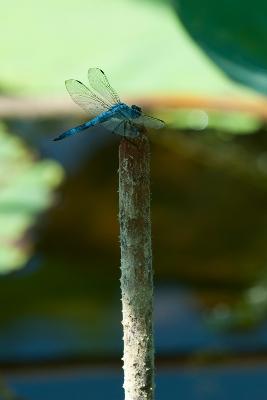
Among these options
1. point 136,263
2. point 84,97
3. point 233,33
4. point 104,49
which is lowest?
point 136,263

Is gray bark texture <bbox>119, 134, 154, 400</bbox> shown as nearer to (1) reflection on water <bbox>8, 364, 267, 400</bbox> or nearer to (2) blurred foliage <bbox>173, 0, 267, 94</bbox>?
(2) blurred foliage <bbox>173, 0, 267, 94</bbox>

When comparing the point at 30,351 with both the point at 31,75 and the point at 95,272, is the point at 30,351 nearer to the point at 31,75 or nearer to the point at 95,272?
the point at 95,272

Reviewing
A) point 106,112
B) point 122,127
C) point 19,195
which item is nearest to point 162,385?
point 19,195

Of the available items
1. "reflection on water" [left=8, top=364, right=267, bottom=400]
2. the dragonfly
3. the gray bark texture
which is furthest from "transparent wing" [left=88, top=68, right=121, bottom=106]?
"reflection on water" [left=8, top=364, right=267, bottom=400]

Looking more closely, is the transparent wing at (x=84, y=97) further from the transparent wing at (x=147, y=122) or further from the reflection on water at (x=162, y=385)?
the reflection on water at (x=162, y=385)

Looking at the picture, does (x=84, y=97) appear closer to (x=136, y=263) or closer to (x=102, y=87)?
(x=102, y=87)

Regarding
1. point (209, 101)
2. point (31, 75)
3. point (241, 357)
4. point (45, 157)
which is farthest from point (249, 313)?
point (45, 157)

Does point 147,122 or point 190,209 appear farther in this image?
point 190,209

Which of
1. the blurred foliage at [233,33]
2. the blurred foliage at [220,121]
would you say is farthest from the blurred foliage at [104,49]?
the blurred foliage at [220,121]
